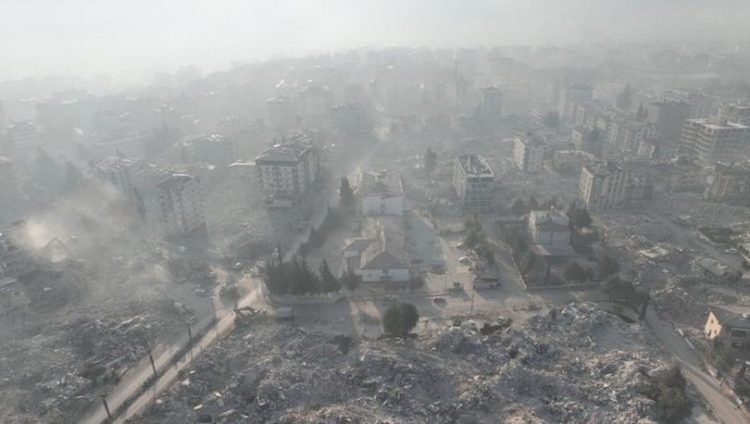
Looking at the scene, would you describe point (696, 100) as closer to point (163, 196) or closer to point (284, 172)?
point (284, 172)

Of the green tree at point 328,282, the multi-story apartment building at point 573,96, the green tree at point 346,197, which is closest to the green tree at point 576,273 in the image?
the green tree at point 328,282

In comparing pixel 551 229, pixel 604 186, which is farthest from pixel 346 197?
pixel 604 186

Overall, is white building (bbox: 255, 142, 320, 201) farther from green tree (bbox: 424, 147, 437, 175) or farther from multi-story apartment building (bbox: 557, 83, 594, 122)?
multi-story apartment building (bbox: 557, 83, 594, 122)

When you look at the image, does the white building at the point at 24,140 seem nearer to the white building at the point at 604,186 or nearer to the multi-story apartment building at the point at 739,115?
the white building at the point at 604,186

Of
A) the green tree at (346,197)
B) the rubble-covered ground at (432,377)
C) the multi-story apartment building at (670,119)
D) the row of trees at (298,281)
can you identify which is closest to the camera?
the rubble-covered ground at (432,377)

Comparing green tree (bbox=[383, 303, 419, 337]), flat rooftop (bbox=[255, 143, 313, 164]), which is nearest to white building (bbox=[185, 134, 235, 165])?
flat rooftop (bbox=[255, 143, 313, 164])

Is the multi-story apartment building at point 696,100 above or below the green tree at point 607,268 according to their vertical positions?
above
